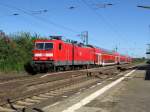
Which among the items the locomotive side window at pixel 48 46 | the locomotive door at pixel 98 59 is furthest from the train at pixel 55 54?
the locomotive door at pixel 98 59

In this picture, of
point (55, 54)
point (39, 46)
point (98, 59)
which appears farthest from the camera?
point (98, 59)

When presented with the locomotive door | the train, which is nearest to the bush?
the train

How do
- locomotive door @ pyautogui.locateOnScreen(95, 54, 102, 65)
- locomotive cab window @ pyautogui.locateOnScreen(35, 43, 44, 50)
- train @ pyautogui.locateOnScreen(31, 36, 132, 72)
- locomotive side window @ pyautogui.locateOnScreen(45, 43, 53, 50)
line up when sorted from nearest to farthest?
1. train @ pyautogui.locateOnScreen(31, 36, 132, 72)
2. locomotive side window @ pyautogui.locateOnScreen(45, 43, 53, 50)
3. locomotive cab window @ pyautogui.locateOnScreen(35, 43, 44, 50)
4. locomotive door @ pyautogui.locateOnScreen(95, 54, 102, 65)

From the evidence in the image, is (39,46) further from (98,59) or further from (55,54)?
(98,59)

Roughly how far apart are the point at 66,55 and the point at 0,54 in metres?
7.15

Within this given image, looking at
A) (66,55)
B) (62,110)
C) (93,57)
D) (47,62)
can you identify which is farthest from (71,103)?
(93,57)

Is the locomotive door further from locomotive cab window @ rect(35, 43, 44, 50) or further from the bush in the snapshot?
locomotive cab window @ rect(35, 43, 44, 50)

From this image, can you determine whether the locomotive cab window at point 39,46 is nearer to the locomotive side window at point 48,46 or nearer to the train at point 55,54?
the train at point 55,54

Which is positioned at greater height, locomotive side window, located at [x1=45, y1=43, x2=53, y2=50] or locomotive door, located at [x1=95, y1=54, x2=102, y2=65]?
locomotive side window, located at [x1=45, y1=43, x2=53, y2=50]

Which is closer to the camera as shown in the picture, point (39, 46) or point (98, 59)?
point (39, 46)

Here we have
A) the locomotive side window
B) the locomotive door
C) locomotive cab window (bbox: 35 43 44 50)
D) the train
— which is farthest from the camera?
the locomotive door

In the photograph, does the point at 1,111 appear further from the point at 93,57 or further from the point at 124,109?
the point at 93,57

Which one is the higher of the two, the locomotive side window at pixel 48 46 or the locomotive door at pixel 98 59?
the locomotive side window at pixel 48 46

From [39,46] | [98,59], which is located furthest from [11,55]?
[98,59]
